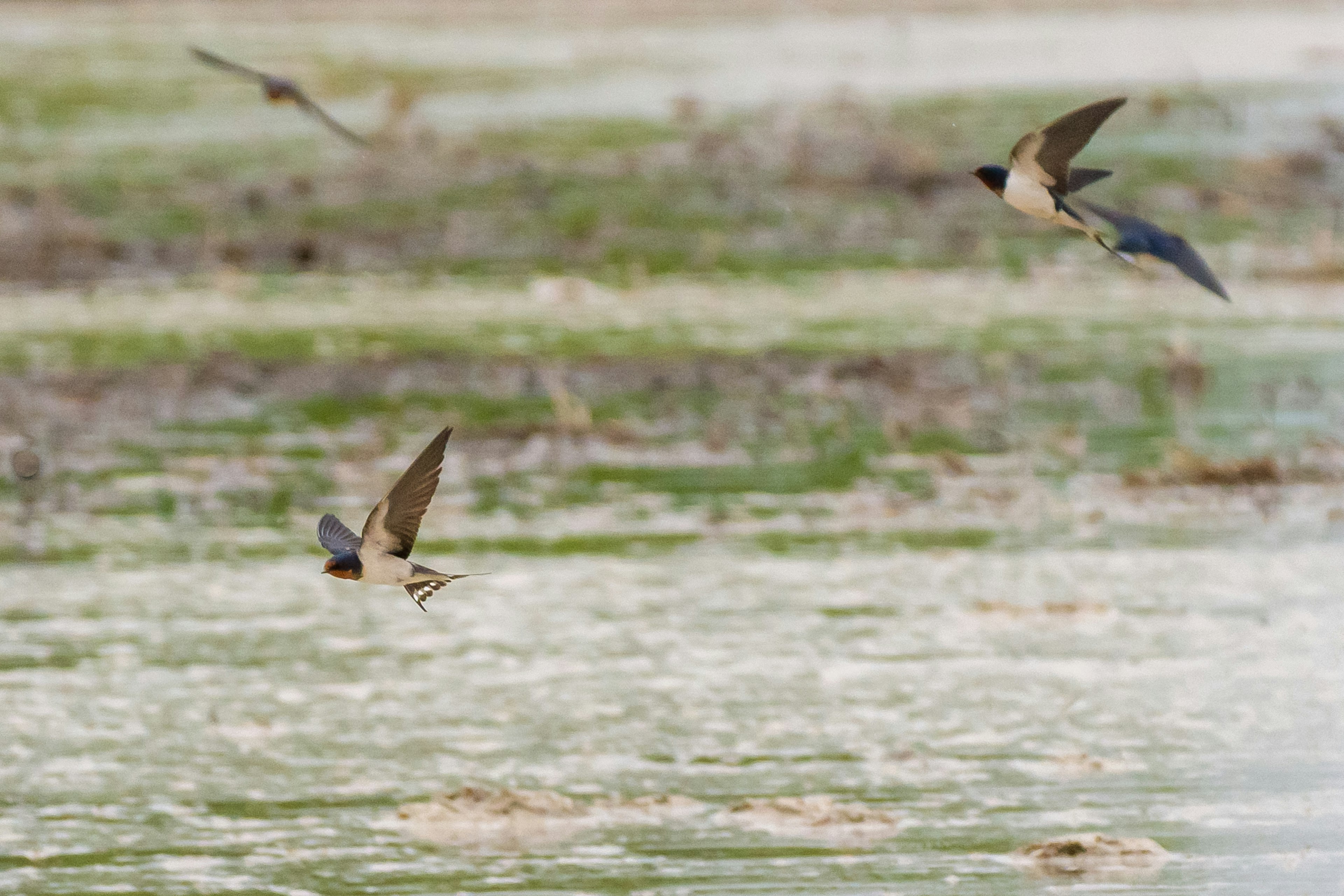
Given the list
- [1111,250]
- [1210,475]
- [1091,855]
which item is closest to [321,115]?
[1111,250]

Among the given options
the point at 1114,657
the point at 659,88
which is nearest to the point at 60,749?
the point at 1114,657

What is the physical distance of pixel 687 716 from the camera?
8.73 metres

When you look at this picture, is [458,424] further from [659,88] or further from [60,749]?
[659,88]

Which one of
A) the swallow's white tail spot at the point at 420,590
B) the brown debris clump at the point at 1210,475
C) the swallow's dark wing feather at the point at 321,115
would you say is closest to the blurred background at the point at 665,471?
the brown debris clump at the point at 1210,475

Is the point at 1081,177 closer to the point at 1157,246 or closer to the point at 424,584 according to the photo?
the point at 1157,246

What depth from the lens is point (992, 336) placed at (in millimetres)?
15938

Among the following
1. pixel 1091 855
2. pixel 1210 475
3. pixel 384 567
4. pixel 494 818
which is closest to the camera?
pixel 384 567

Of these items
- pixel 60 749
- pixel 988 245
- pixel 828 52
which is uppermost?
pixel 828 52

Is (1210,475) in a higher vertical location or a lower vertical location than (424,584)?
lower

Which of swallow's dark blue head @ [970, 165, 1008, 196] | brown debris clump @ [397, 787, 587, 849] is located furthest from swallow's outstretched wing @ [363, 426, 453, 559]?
swallow's dark blue head @ [970, 165, 1008, 196]

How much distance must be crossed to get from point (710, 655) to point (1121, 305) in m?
8.28

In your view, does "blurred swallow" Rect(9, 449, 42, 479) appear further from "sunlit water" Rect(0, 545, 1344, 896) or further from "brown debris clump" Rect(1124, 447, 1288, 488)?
"brown debris clump" Rect(1124, 447, 1288, 488)

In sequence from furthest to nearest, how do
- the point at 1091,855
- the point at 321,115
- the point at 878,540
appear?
1. the point at 878,540
2. the point at 321,115
3. the point at 1091,855

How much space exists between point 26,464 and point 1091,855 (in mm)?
7372
